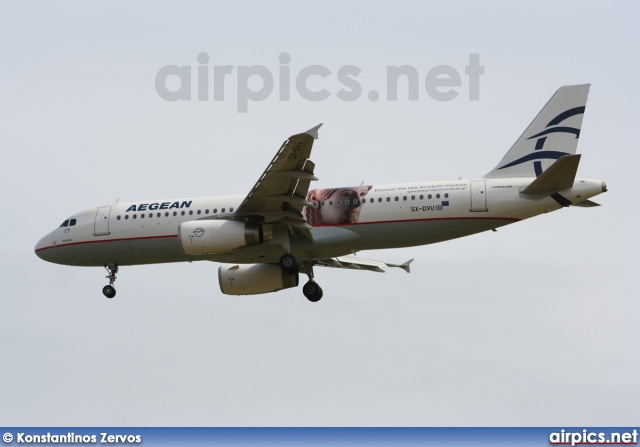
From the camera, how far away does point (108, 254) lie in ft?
152

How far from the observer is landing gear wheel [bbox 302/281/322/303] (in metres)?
47.0

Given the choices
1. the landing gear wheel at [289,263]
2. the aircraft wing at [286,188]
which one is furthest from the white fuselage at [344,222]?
the aircraft wing at [286,188]

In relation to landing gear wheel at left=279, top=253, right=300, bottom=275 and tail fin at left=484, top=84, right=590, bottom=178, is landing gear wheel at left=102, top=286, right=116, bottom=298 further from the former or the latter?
tail fin at left=484, top=84, right=590, bottom=178

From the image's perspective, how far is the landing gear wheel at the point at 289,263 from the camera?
43438mm

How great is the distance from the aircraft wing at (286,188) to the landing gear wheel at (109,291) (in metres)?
7.19

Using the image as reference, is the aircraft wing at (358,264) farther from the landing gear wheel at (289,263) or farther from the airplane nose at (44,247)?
the airplane nose at (44,247)

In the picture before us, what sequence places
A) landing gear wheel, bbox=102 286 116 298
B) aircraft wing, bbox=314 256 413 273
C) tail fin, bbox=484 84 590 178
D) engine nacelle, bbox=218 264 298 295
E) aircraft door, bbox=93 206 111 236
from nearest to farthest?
tail fin, bbox=484 84 590 178, aircraft door, bbox=93 206 111 236, engine nacelle, bbox=218 264 298 295, landing gear wheel, bbox=102 286 116 298, aircraft wing, bbox=314 256 413 273

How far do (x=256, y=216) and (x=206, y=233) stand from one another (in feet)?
5.92

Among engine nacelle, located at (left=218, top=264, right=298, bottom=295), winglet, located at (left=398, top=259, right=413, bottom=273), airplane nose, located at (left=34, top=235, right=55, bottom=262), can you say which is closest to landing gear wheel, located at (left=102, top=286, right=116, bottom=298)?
airplane nose, located at (left=34, top=235, right=55, bottom=262)

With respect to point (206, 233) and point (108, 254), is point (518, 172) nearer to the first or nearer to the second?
point (206, 233)

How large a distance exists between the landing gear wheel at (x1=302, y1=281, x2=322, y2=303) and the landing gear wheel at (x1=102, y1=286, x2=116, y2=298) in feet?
23.2

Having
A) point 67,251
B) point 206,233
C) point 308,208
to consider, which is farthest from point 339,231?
point 67,251

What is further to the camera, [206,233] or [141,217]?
[141,217]

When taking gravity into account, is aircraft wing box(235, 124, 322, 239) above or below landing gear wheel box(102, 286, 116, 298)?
above
